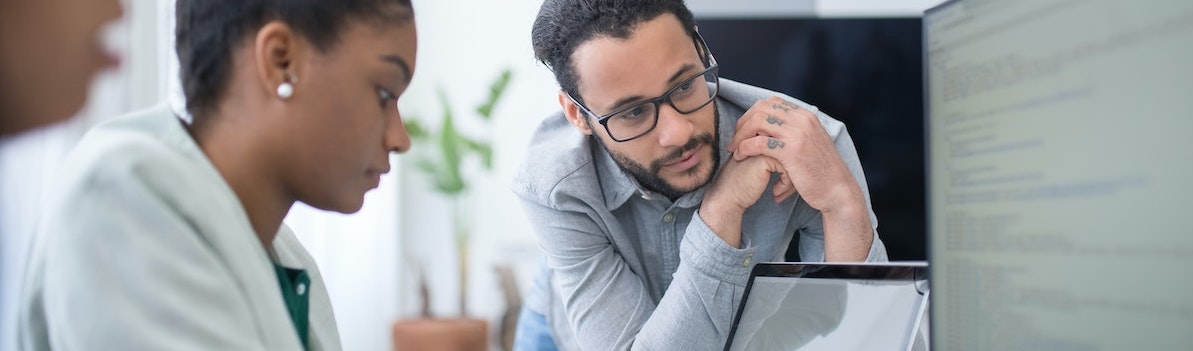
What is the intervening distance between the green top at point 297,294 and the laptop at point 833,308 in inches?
16.8

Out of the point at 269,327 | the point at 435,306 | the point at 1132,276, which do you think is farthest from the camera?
the point at 435,306

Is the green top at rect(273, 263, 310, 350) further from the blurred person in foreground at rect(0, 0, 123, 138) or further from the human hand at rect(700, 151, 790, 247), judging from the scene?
the blurred person in foreground at rect(0, 0, 123, 138)

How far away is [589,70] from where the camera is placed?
119 cm

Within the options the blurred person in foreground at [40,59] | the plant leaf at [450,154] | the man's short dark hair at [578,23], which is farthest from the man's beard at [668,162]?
the plant leaf at [450,154]

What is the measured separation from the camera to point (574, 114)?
4.25ft

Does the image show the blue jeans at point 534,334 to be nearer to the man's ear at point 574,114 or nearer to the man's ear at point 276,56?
the man's ear at point 574,114

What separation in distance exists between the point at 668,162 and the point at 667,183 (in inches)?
1.4

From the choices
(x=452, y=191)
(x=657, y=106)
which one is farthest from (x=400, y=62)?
(x=452, y=191)

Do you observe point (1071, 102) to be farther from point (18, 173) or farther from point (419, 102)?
point (419, 102)

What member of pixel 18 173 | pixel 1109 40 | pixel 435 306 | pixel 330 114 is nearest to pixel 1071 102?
pixel 1109 40

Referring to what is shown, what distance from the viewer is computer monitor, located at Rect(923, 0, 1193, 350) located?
45cm

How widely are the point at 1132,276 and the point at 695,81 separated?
729 mm

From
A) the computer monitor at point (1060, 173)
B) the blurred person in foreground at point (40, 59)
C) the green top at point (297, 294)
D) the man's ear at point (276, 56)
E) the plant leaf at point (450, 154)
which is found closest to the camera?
the computer monitor at point (1060, 173)

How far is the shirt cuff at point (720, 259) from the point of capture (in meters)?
1.09
